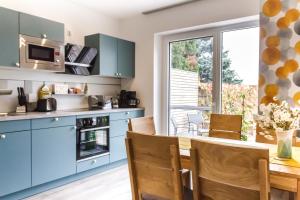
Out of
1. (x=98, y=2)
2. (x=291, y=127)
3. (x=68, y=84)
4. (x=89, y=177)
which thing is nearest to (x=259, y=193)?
(x=291, y=127)

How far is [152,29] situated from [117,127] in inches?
69.8

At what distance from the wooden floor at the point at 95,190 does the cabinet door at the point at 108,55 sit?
1.57 metres

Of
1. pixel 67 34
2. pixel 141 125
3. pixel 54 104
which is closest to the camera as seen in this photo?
pixel 141 125

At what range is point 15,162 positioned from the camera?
2.46 m

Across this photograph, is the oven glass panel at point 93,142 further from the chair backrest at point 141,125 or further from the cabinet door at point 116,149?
the chair backrest at point 141,125

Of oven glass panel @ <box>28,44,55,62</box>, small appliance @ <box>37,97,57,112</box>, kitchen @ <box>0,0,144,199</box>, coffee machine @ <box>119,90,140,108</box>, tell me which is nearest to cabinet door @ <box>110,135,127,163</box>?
kitchen @ <box>0,0,144,199</box>

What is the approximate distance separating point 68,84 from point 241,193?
10.0ft

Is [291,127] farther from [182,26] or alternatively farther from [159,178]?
[182,26]

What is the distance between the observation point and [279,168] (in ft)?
4.47

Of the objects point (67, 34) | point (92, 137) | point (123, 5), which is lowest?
point (92, 137)

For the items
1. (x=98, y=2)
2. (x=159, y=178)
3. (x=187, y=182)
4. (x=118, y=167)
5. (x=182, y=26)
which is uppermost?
(x=98, y=2)

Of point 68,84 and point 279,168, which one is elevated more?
point 68,84

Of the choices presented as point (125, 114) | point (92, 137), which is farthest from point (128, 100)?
point (92, 137)

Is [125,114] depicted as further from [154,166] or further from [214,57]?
[154,166]
